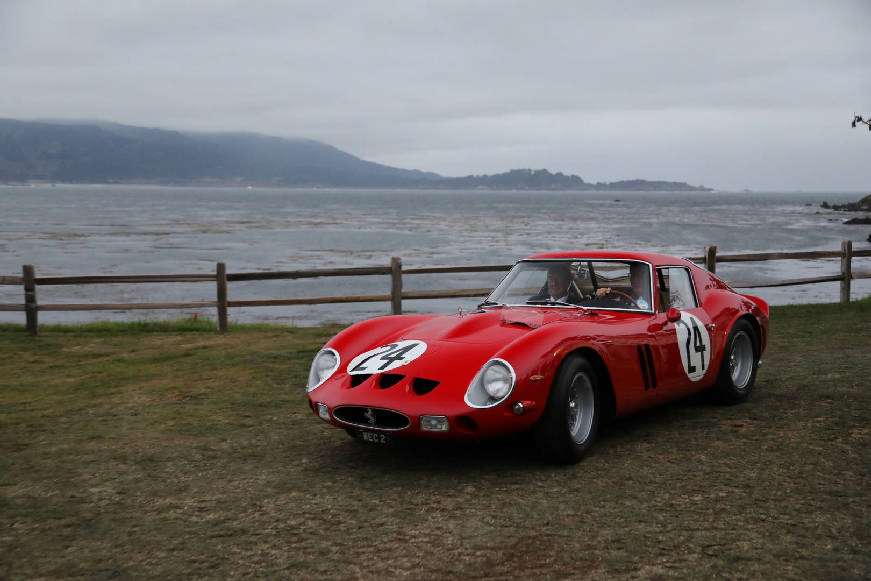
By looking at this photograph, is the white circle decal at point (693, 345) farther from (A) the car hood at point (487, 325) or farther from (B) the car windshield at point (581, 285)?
(A) the car hood at point (487, 325)

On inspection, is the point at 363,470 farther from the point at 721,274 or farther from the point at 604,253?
the point at 721,274

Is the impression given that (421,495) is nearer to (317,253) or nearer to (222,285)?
(222,285)

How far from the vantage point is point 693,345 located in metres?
6.57

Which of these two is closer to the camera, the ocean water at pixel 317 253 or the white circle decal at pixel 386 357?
the white circle decal at pixel 386 357

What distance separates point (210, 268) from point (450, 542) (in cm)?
3363

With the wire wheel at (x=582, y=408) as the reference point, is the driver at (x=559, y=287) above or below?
above

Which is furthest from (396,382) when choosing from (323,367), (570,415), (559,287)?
(559,287)

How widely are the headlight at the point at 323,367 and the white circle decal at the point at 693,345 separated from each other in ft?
8.68

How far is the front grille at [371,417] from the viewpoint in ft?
16.5

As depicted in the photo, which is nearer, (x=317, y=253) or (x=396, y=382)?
(x=396, y=382)

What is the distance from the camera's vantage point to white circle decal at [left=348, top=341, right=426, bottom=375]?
536 cm

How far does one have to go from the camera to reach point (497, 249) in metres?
46.5

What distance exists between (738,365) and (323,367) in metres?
3.75

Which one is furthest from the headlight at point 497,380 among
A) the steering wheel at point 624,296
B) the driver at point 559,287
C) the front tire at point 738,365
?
the front tire at point 738,365
